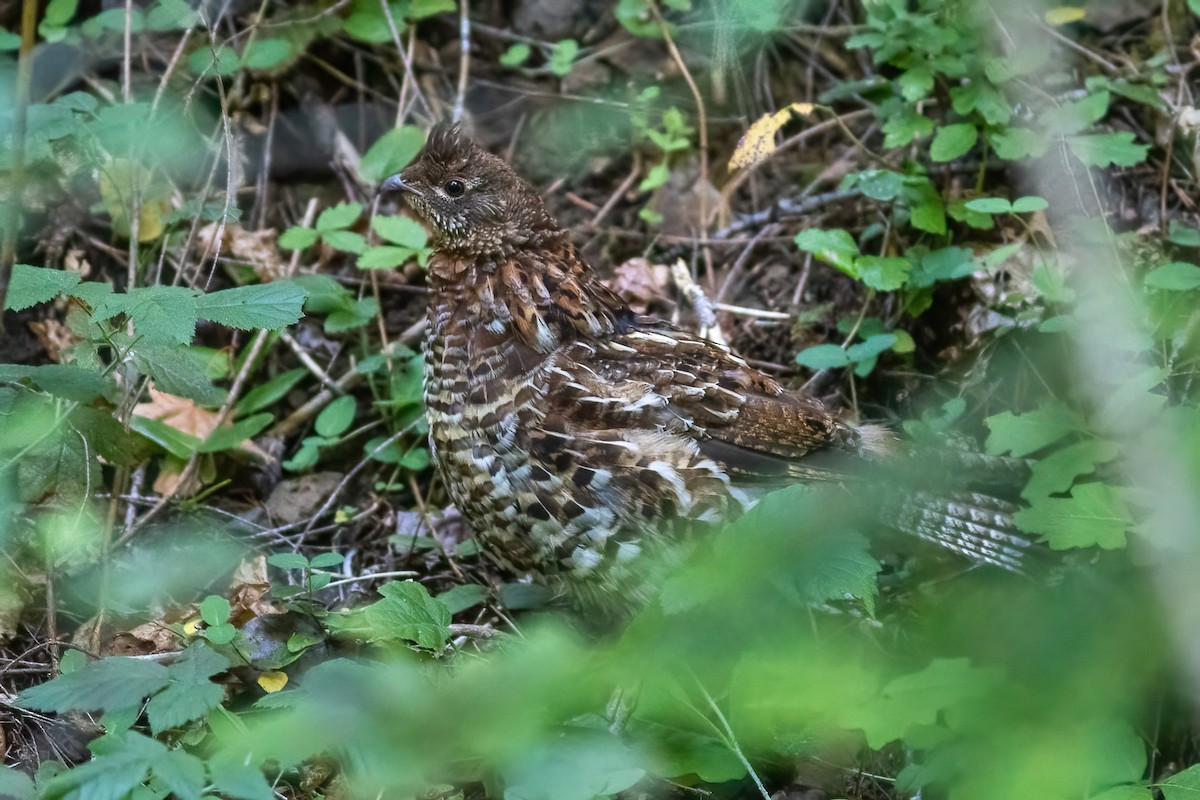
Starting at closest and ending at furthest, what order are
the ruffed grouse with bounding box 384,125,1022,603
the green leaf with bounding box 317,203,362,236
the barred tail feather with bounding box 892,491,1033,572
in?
the ruffed grouse with bounding box 384,125,1022,603
the barred tail feather with bounding box 892,491,1033,572
the green leaf with bounding box 317,203,362,236

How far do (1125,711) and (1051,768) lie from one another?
12cm

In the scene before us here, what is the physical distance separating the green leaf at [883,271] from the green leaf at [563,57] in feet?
6.11

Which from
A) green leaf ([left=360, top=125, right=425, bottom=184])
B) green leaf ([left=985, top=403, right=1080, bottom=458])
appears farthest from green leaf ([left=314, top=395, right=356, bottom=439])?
green leaf ([left=985, top=403, right=1080, bottom=458])

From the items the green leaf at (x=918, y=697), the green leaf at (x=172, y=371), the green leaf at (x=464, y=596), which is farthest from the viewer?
the green leaf at (x=464, y=596)

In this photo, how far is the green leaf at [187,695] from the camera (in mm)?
2197

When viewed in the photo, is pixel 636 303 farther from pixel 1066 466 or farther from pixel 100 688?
pixel 100 688

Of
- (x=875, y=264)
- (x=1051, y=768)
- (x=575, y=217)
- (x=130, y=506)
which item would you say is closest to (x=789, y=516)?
(x=1051, y=768)

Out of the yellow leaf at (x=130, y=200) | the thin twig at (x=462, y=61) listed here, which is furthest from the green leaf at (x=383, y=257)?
the thin twig at (x=462, y=61)

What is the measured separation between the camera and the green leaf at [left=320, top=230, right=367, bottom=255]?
14.5ft

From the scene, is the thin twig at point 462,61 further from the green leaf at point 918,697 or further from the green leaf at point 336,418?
the green leaf at point 918,697

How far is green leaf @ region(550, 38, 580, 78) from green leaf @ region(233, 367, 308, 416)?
6.31 ft

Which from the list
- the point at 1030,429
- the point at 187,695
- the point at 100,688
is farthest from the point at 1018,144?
the point at 100,688

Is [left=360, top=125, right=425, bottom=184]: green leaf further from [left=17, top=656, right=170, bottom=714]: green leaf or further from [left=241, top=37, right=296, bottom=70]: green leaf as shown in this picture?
[left=17, top=656, right=170, bottom=714]: green leaf

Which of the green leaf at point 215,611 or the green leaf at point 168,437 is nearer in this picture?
the green leaf at point 215,611
